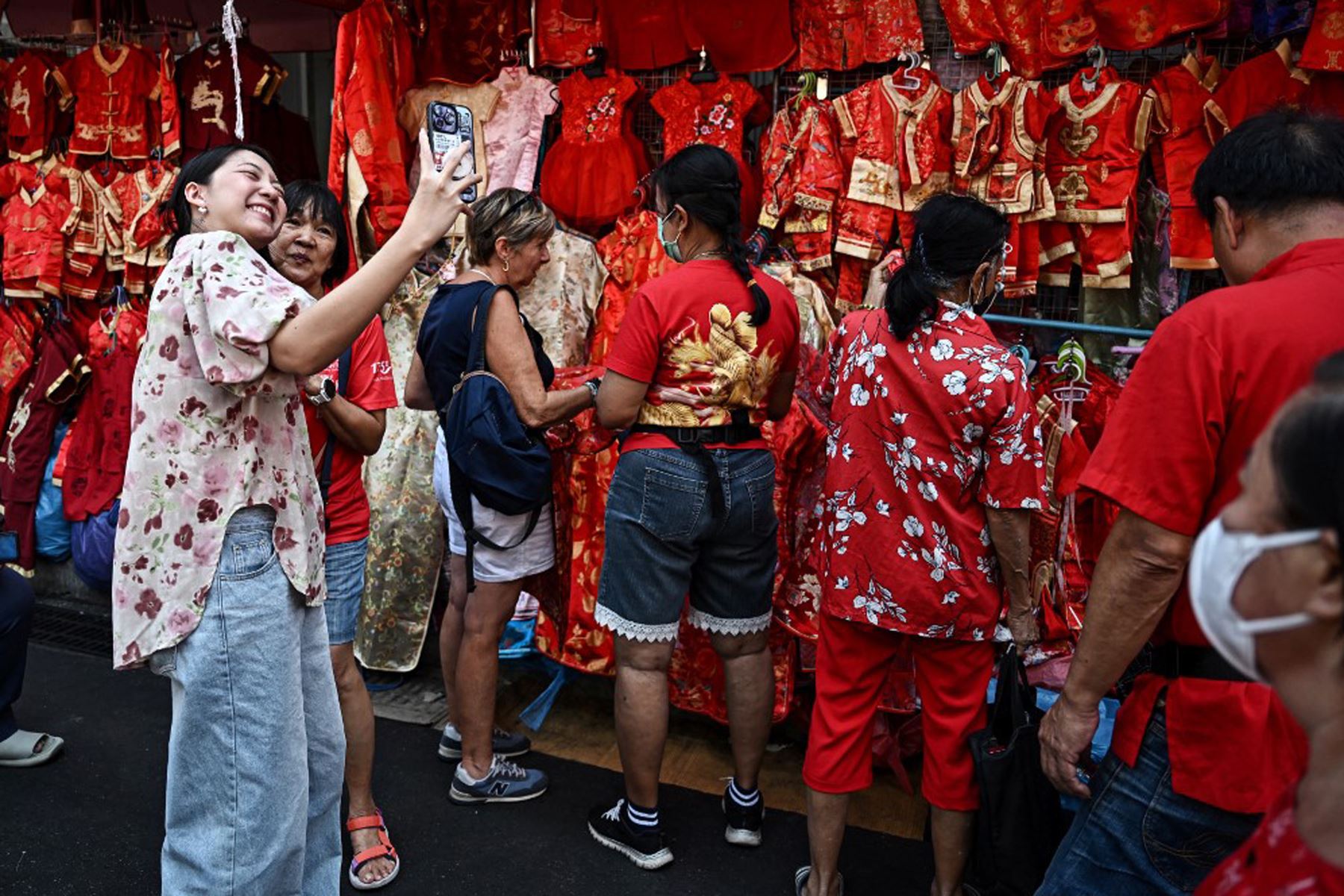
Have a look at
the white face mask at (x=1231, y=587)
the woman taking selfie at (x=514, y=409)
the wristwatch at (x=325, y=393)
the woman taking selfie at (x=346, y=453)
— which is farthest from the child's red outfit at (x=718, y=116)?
the white face mask at (x=1231, y=587)

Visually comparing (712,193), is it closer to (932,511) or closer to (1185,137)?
(932,511)

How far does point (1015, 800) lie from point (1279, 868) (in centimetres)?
149

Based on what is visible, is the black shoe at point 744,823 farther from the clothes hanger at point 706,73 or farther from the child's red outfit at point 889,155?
the clothes hanger at point 706,73

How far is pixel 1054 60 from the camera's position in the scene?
3.46 meters

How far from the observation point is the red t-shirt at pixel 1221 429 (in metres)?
1.59

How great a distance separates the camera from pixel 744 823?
3.15 meters

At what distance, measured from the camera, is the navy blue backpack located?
9.71 ft

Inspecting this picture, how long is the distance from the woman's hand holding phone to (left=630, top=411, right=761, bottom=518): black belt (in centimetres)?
111

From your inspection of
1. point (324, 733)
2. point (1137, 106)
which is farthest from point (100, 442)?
point (1137, 106)

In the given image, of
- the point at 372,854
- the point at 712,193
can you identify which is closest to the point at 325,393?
the point at 712,193

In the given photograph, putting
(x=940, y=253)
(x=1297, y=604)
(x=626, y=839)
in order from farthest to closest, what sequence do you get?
(x=626, y=839)
(x=940, y=253)
(x=1297, y=604)

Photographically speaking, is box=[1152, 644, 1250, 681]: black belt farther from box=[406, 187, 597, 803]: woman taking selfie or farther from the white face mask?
box=[406, 187, 597, 803]: woman taking selfie

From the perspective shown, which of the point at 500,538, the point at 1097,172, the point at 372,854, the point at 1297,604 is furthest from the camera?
the point at 1097,172

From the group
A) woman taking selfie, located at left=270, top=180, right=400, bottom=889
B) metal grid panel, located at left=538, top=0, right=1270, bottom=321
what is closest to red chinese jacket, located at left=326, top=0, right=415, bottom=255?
metal grid panel, located at left=538, top=0, right=1270, bottom=321
